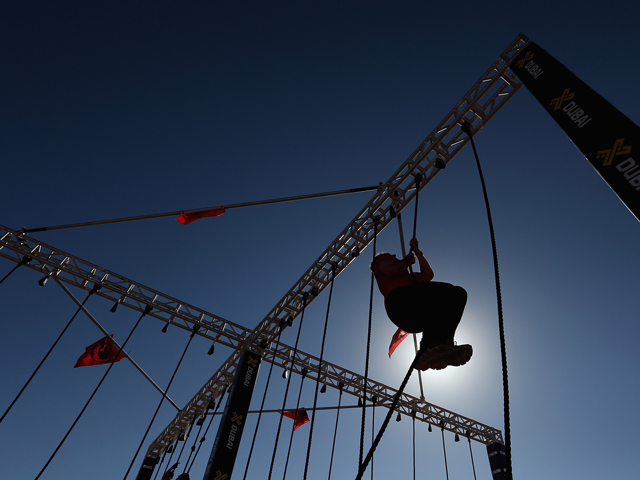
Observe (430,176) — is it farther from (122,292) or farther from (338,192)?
(122,292)

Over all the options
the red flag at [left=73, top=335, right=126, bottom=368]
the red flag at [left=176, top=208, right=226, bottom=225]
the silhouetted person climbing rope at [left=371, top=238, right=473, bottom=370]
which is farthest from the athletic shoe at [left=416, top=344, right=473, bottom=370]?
the red flag at [left=73, top=335, right=126, bottom=368]

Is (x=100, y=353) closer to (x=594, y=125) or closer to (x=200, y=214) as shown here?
(x=200, y=214)

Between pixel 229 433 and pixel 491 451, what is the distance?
870 centimetres

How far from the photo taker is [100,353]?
31.2 feet

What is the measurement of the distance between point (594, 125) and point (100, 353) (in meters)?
10.7

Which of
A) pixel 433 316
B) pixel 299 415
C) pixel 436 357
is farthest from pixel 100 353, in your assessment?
pixel 433 316

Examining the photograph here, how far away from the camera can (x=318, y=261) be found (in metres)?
8.30

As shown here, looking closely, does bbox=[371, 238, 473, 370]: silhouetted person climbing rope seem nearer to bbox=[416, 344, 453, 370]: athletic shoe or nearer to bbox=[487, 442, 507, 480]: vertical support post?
bbox=[416, 344, 453, 370]: athletic shoe

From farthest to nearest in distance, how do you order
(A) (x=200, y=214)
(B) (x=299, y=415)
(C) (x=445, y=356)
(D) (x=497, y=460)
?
(D) (x=497, y=460) → (B) (x=299, y=415) → (A) (x=200, y=214) → (C) (x=445, y=356)

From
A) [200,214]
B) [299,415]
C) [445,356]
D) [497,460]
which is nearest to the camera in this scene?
[445,356]

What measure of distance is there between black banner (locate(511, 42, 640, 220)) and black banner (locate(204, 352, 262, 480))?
8.52 m

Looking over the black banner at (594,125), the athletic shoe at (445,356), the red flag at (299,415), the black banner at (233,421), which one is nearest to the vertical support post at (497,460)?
the red flag at (299,415)

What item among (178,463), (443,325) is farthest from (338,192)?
(178,463)

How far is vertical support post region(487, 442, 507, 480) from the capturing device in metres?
11.7
